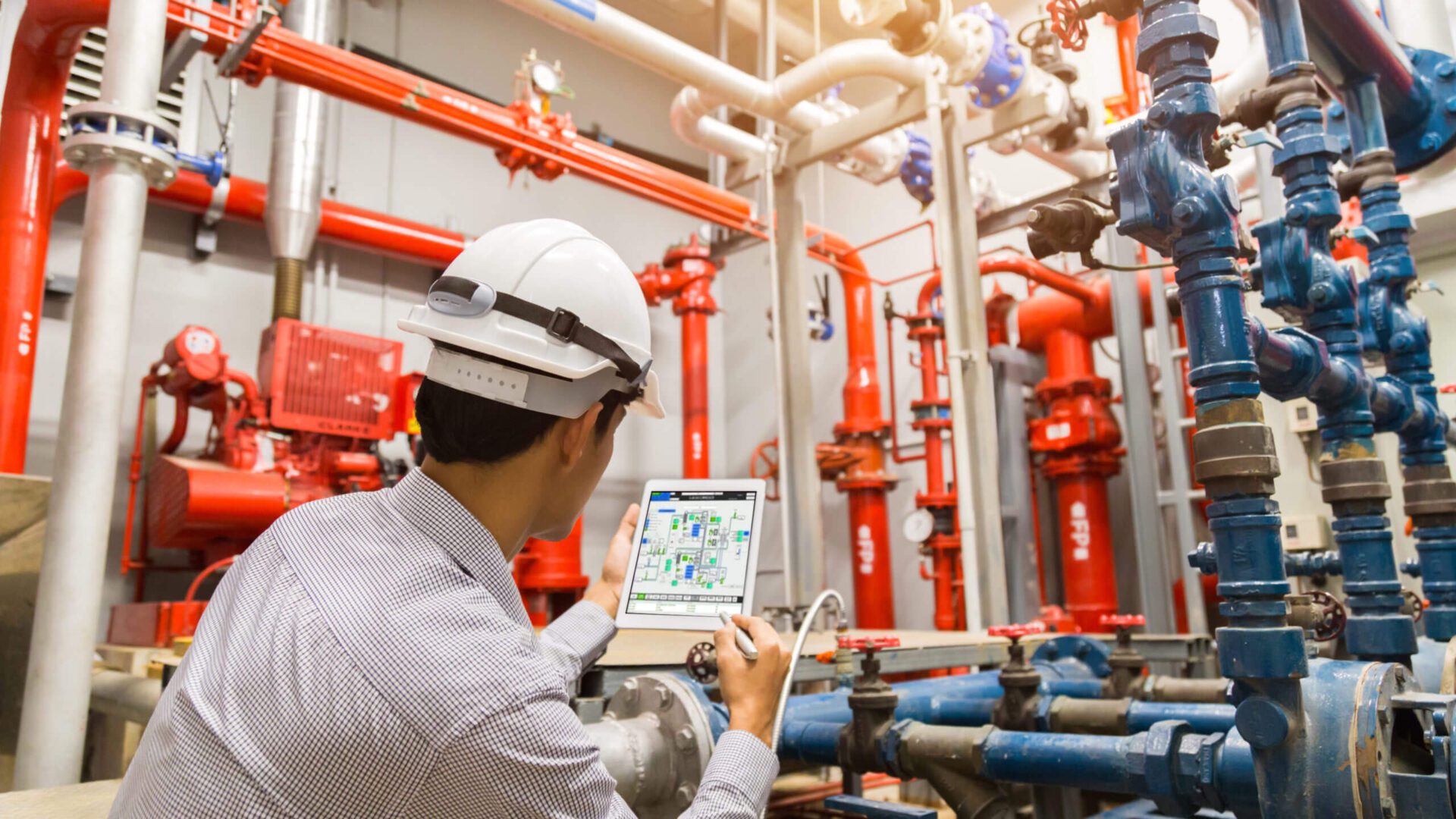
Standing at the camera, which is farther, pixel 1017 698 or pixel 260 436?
pixel 260 436

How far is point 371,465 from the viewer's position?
12.2 feet

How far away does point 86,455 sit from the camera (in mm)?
1754

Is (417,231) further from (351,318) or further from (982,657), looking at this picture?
(982,657)

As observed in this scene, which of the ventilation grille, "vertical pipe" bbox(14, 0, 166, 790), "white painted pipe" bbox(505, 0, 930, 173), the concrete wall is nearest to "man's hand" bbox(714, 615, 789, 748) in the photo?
"vertical pipe" bbox(14, 0, 166, 790)

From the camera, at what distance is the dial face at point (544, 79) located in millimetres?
3656

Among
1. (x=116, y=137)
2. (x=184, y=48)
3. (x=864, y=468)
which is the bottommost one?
(x=864, y=468)

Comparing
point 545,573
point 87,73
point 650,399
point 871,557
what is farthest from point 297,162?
point 650,399

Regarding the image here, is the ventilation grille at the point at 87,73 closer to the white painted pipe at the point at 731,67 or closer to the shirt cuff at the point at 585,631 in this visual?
the white painted pipe at the point at 731,67

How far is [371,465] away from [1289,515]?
3.24 m

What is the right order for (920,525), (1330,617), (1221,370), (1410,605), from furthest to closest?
(920,525) → (1410,605) → (1330,617) → (1221,370)

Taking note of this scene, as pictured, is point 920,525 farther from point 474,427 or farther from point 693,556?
point 474,427

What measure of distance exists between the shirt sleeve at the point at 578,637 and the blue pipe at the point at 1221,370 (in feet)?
2.42

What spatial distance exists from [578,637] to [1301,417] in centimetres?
237

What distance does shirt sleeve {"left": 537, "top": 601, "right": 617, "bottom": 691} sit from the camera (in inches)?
43.8
